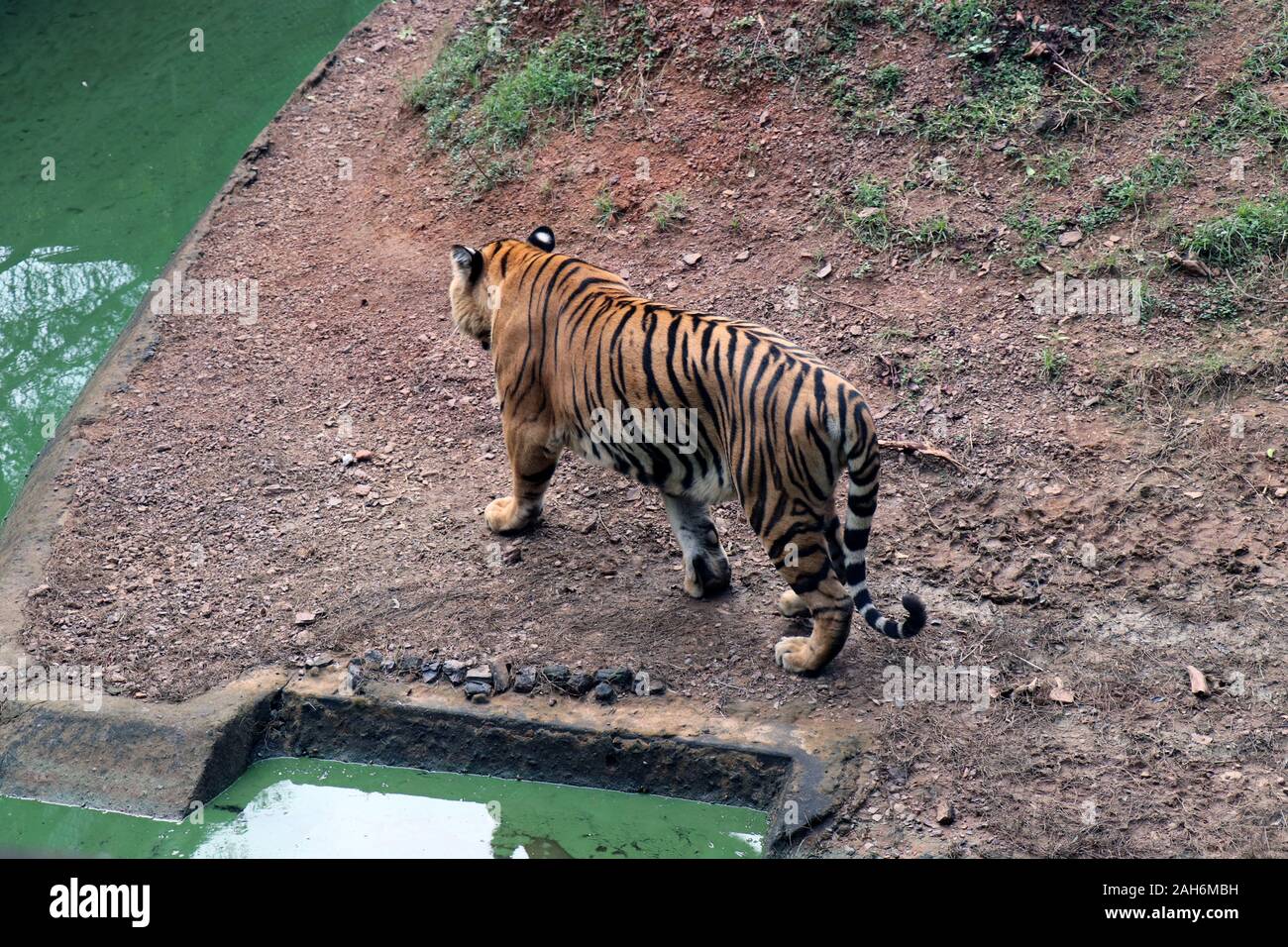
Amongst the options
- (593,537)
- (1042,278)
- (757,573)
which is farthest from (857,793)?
(1042,278)

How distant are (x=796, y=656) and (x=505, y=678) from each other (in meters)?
1.32

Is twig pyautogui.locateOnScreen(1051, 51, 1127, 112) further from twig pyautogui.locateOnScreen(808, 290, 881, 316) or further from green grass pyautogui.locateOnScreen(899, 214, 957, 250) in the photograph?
twig pyautogui.locateOnScreen(808, 290, 881, 316)

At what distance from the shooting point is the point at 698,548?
19.3ft

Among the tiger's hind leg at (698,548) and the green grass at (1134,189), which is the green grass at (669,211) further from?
the tiger's hind leg at (698,548)

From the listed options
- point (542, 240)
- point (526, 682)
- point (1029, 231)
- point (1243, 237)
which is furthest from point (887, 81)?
point (526, 682)

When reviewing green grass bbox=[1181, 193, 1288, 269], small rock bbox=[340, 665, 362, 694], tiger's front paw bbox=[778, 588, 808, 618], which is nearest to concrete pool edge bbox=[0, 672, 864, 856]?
small rock bbox=[340, 665, 362, 694]

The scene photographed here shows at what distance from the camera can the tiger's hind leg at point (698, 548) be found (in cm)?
580

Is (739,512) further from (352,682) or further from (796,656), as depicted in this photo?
(352,682)

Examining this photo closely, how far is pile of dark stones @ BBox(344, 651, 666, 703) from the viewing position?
557 cm

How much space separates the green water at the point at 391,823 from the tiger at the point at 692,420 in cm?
90

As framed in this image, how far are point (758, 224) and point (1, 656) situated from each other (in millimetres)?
5125

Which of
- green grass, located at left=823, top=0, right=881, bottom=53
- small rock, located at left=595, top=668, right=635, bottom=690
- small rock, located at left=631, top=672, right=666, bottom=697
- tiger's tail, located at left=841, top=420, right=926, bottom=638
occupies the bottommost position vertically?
small rock, located at left=631, top=672, right=666, bottom=697

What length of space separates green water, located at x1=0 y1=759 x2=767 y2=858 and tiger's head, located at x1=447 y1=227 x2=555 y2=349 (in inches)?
86.4

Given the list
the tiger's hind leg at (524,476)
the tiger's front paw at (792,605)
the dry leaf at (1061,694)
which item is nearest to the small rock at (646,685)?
the tiger's front paw at (792,605)
